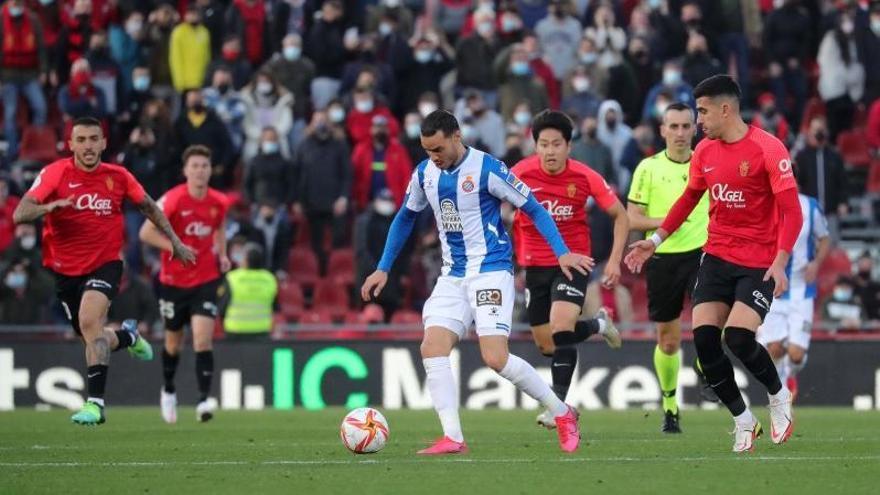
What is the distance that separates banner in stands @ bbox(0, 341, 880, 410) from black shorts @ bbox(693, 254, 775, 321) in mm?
9739

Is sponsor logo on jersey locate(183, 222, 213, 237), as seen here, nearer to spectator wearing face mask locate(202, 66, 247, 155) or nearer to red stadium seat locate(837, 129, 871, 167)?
spectator wearing face mask locate(202, 66, 247, 155)

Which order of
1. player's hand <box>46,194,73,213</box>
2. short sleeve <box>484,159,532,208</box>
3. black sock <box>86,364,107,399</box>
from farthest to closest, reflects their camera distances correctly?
black sock <box>86,364,107,399</box> < player's hand <box>46,194,73,213</box> < short sleeve <box>484,159,532,208</box>

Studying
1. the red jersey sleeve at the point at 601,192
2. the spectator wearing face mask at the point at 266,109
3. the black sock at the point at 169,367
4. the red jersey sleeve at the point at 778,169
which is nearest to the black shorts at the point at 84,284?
the black sock at the point at 169,367

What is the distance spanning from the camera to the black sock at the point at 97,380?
15413 mm

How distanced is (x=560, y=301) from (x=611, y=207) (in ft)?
2.93

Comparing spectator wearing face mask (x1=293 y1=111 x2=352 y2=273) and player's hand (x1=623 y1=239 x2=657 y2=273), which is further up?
spectator wearing face mask (x1=293 y1=111 x2=352 y2=273)

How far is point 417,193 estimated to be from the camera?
12.7 metres

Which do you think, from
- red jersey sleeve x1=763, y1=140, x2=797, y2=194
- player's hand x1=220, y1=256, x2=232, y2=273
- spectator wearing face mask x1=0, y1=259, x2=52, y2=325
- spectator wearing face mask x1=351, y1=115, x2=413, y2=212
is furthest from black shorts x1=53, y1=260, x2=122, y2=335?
spectator wearing face mask x1=351, y1=115, x2=413, y2=212

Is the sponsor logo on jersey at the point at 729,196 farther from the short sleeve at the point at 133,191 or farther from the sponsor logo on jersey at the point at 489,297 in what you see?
the short sleeve at the point at 133,191

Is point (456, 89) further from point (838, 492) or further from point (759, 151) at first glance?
point (838, 492)

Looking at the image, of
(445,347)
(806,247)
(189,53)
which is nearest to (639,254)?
(445,347)

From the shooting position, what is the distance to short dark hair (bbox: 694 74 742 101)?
12461 mm

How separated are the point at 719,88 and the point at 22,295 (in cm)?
1426

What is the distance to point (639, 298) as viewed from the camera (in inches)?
979
